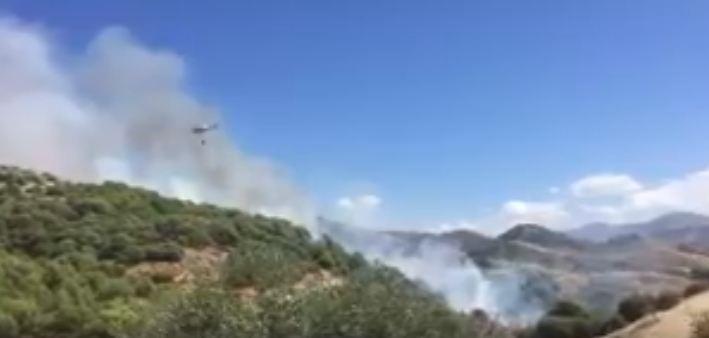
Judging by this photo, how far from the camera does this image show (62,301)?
74.7 m

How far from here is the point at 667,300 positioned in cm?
5691

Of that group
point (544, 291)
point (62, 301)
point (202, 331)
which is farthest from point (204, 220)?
point (202, 331)

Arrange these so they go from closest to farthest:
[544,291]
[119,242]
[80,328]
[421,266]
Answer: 1. [80,328]
2. [119,242]
3. [544,291]
4. [421,266]

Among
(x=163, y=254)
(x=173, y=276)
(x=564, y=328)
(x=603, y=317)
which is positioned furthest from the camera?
(x=163, y=254)

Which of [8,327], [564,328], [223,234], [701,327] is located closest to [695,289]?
[564,328]

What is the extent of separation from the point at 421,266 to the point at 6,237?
7399 centimetres

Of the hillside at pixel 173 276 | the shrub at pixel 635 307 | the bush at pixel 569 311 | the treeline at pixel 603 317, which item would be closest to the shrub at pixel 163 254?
the hillside at pixel 173 276

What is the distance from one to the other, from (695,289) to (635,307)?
2.81 metres

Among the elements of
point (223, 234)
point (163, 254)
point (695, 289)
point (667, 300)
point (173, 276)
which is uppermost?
point (223, 234)

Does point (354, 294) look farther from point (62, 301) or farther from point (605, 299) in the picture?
point (605, 299)

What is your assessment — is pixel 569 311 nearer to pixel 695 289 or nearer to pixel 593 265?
pixel 695 289

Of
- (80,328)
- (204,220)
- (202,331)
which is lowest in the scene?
(202,331)

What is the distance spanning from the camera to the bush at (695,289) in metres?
57.5

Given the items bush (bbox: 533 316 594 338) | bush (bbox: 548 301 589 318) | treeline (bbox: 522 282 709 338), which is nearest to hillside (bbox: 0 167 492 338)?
bush (bbox: 533 316 594 338)
